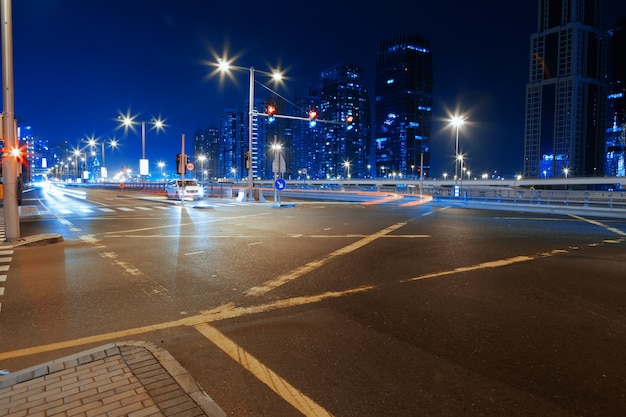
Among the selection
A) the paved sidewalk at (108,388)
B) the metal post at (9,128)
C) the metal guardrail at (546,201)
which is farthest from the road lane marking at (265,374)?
the metal guardrail at (546,201)

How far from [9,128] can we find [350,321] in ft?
37.4

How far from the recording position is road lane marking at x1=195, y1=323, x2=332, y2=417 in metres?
3.47

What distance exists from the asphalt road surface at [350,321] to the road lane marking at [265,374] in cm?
2

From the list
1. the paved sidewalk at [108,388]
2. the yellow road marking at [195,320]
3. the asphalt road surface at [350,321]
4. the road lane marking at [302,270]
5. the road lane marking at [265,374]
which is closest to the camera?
the paved sidewalk at [108,388]

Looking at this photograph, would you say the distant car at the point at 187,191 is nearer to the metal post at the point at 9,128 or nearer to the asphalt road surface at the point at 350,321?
the metal post at the point at 9,128

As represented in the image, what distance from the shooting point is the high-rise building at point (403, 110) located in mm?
176750

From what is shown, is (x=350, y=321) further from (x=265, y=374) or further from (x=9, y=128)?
(x=9, y=128)

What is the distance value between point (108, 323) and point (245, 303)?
6.11 feet

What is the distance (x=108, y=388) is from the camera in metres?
3.63

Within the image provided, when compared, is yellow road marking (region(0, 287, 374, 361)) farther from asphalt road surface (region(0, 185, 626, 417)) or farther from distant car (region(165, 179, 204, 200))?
distant car (region(165, 179, 204, 200))

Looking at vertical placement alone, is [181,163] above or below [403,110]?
below

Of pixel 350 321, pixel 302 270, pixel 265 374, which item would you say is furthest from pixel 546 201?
pixel 265 374

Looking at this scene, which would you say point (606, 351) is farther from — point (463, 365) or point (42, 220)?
point (42, 220)

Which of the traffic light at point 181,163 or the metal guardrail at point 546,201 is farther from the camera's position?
the traffic light at point 181,163
